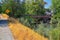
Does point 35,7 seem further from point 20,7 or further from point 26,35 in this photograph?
point 26,35

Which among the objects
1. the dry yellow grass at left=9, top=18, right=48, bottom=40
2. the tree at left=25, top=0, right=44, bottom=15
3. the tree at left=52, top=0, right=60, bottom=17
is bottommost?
the tree at left=25, top=0, right=44, bottom=15

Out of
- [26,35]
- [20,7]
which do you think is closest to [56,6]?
[26,35]

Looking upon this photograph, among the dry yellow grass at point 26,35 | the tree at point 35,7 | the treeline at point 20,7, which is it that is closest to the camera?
the dry yellow grass at point 26,35

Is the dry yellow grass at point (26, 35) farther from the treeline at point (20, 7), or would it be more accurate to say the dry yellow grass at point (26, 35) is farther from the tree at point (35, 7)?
the tree at point (35, 7)

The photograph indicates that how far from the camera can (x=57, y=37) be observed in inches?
369

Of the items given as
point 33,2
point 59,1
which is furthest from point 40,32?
point 33,2

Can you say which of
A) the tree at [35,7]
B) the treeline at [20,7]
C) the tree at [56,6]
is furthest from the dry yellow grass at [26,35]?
the tree at [35,7]

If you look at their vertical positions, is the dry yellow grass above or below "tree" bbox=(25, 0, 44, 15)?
above

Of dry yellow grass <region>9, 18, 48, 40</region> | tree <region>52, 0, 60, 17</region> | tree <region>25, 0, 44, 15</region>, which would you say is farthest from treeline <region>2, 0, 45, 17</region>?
dry yellow grass <region>9, 18, 48, 40</region>

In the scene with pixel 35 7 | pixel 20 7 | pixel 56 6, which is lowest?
pixel 35 7

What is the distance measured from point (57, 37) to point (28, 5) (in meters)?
38.8

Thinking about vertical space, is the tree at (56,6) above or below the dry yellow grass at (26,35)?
below

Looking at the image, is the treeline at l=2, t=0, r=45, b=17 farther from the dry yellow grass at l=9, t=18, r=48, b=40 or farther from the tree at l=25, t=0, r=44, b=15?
the dry yellow grass at l=9, t=18, r=48, b=40

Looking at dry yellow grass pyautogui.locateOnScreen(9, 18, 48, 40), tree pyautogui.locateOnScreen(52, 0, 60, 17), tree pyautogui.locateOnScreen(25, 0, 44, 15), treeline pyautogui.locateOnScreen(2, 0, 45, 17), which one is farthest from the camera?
tree pyautogui.locateOnScreen(25, 0, 44, 15)
